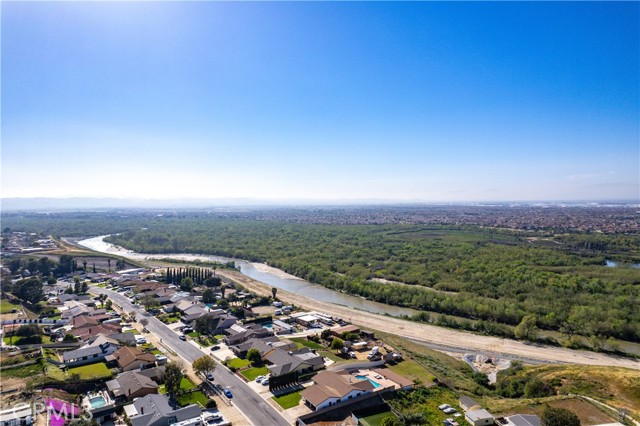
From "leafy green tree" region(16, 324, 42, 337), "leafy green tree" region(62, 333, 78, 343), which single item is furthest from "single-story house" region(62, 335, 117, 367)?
"leafy green tree" region(16, 324, 42, 337)

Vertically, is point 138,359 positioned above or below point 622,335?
above

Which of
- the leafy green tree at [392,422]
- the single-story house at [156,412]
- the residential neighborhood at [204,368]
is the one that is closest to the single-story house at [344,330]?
the residential neighborhood at [204,368]

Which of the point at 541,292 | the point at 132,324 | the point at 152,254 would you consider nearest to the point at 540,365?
the point at 541,292

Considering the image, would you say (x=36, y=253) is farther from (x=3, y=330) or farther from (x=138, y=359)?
(x=138, y=359)

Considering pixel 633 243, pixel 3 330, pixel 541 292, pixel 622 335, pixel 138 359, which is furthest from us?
pixel 633 243

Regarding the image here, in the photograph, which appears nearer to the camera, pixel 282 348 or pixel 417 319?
pixel 282 348

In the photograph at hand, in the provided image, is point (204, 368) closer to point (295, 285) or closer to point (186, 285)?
point (186, 285)

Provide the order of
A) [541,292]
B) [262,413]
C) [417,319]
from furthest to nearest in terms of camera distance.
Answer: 1. [541,292]
2. [417,319]
3. [262,413]
